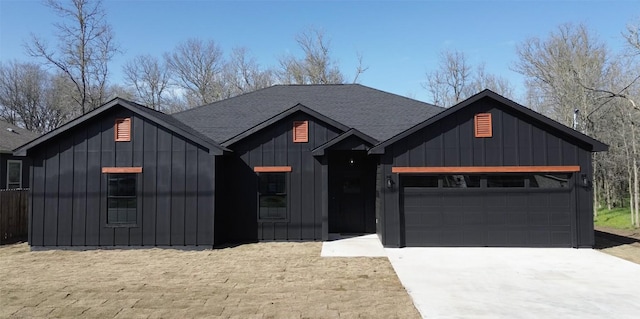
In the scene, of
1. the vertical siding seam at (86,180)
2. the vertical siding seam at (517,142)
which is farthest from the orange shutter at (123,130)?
the vertical siding seam at (517,142)

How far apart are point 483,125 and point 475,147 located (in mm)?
614

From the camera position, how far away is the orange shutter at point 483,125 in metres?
9.69

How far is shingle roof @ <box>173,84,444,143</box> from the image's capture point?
12.8 m

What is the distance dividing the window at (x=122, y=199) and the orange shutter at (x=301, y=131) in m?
4.56

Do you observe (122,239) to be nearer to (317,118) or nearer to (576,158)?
(317,118)

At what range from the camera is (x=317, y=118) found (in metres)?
11.0

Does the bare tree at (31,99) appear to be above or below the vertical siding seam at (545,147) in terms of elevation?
above

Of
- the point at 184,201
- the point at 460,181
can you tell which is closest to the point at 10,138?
the point at 184,201

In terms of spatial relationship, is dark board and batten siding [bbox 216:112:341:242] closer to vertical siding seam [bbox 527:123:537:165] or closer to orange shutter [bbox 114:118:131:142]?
orange shutter [bbox 114:118:131:142]

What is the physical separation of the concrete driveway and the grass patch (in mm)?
9582

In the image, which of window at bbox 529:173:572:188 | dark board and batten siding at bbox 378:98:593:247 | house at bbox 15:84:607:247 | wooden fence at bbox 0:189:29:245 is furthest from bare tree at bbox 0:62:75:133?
window at bbox 529:173:572:188

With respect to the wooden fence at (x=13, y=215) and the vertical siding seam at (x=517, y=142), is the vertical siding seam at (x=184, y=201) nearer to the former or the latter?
the wooden fence at (x=13, y=215)

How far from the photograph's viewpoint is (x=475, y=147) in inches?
382

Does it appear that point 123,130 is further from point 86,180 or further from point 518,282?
point 518,282
